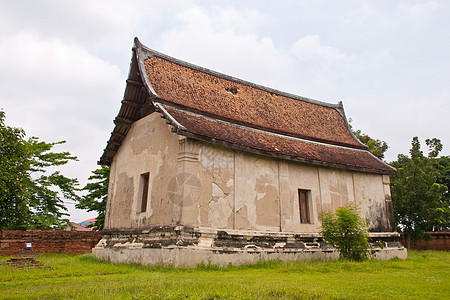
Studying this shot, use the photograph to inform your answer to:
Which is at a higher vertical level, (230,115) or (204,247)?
(230,115)

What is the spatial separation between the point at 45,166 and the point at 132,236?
10751mm

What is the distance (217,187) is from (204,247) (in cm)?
179

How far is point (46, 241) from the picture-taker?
565 inches

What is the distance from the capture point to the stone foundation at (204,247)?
937 centimetres

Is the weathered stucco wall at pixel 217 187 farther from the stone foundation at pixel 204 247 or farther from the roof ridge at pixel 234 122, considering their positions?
the roof ridge at pixel 234 122

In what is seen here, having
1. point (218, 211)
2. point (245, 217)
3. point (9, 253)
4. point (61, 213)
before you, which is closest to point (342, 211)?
point (245, 217)

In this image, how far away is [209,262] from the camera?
9422 millimetres

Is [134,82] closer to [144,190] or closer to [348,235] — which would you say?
[144,190]

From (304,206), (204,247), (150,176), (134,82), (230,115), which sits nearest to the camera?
(204,247)

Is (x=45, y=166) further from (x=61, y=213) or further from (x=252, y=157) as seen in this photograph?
(x=252, y=157)

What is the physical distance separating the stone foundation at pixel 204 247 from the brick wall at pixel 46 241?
293cm

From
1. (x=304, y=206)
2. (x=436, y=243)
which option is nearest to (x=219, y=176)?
(x=304, y=206)

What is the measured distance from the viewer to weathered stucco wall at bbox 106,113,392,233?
1009cm

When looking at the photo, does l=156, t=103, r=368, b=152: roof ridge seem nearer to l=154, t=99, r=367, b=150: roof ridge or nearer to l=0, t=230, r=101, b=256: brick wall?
l=154, t=99, r=367, b=150: roof ridge
